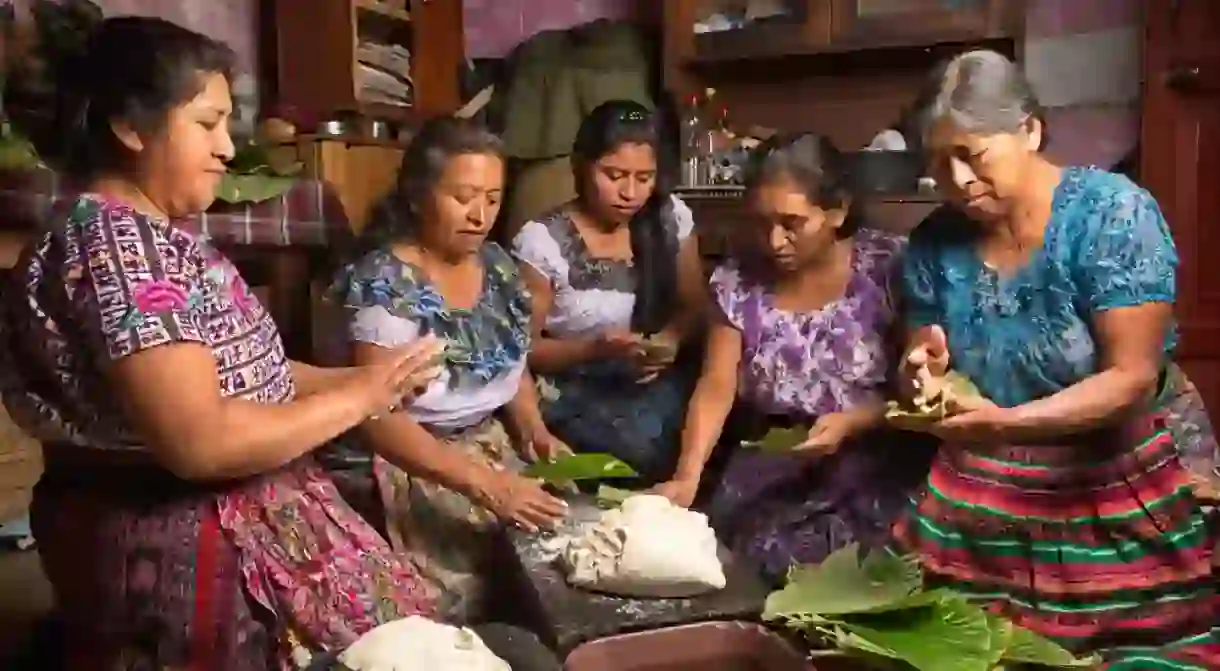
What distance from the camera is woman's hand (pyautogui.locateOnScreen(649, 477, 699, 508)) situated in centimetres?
148

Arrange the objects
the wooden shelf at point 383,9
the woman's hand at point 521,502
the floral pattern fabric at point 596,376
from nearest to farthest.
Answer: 1. the woman's hand at point 521,502
2. the floral pattern fabric at point 596,376
3. the wooden shelf at point 383,9

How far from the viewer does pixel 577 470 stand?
1.50 m

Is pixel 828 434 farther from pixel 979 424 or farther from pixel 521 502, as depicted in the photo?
pixel 521 502

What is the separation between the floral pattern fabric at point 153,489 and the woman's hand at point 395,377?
9 cm

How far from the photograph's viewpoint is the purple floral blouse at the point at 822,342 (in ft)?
4.93

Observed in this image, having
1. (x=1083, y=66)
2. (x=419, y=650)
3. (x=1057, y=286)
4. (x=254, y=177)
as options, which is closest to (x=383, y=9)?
(x=254, y=177)

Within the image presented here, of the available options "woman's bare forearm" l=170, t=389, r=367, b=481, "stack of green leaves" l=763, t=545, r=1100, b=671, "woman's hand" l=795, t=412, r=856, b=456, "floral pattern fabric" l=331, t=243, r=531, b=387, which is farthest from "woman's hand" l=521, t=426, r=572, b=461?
"woman's bare forearm" l=170, t=389, r=367, b=481

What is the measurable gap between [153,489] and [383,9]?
5.95 feet

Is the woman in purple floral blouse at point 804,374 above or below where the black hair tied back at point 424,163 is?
below

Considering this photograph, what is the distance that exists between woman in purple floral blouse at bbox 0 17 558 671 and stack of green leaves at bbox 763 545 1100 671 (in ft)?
1.42

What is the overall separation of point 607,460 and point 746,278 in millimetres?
310

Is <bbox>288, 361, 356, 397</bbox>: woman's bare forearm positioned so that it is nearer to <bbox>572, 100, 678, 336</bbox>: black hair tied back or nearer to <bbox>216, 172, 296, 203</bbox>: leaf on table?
<bbox>572, 100, 678, 336</bbox>: black hair tied back

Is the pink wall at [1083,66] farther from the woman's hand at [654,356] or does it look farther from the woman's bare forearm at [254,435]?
the woman's bare forearm at [254,435]

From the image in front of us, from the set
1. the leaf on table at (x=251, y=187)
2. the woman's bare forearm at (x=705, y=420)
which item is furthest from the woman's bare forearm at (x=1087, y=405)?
the leaf on table at (x=251, y=187)
